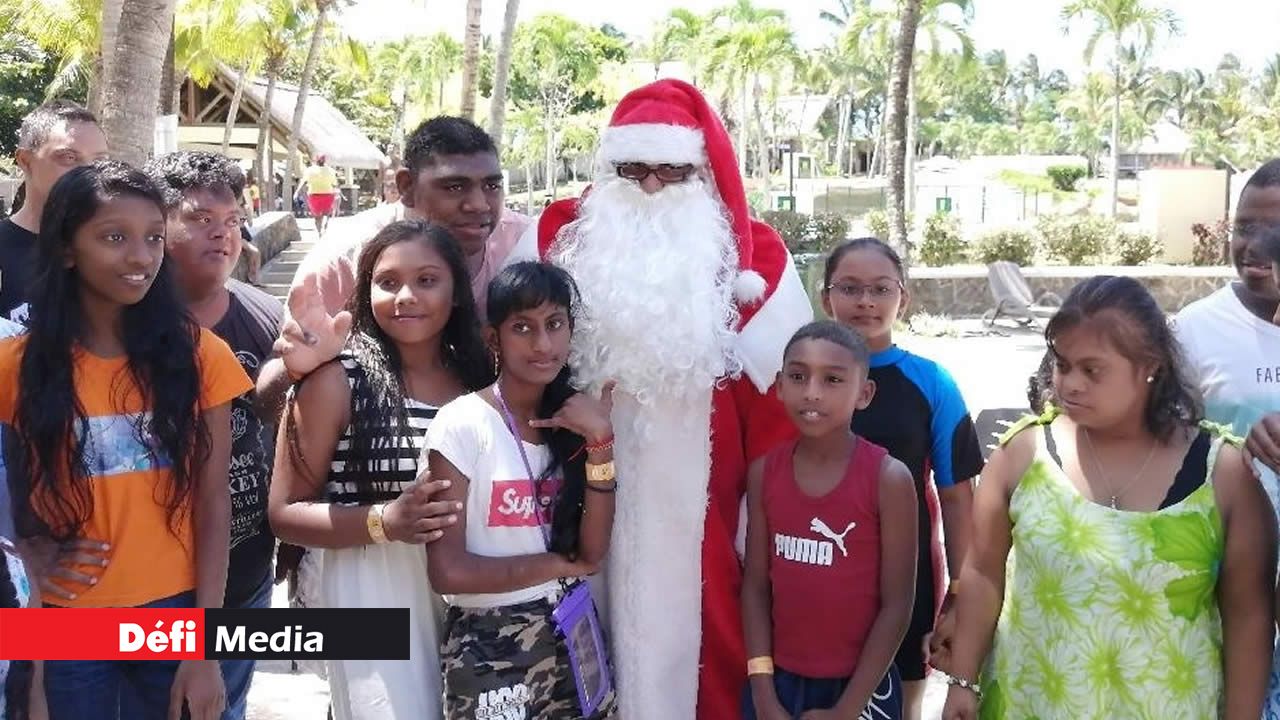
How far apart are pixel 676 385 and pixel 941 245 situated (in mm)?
15757

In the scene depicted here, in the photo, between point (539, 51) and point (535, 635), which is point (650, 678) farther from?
point (539, 51)

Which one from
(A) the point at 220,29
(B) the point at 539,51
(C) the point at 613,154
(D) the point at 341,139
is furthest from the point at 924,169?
(C) the point at 613,154

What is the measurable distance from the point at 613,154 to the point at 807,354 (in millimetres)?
1058

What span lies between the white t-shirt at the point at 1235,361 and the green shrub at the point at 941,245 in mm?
15599

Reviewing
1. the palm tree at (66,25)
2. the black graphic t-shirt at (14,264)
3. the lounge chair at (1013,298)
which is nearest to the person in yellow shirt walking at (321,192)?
the palm tree at (66,25)

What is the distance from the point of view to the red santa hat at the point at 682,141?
11.1 ft

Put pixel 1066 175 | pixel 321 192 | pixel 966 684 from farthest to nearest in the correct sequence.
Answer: pixel 1066 175 → pixel 321 192 → pixel 966 684

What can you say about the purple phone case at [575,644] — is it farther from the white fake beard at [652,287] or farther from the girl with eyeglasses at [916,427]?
the girl with eyeglasses at [916,427]

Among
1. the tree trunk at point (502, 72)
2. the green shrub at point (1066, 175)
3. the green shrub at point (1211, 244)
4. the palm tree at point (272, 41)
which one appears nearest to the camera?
the tree trunk at point (502, 72)

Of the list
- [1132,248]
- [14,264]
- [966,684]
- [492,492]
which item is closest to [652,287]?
[492,492]

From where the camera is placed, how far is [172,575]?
248 cm

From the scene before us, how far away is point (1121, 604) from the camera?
225 cm

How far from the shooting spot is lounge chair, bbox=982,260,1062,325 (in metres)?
14.8

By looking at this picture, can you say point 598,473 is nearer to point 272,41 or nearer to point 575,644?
point 575,644
